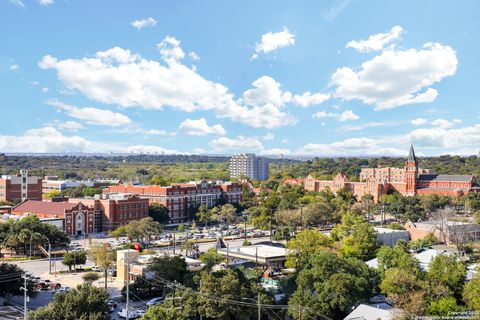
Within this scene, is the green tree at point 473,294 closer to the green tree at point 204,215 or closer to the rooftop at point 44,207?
the rooftop at point 44,207

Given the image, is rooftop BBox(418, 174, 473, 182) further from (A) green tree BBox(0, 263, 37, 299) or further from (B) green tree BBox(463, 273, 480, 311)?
(A) green tree BBox(0, 263, 37, 299)

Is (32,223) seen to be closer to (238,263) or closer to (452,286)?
(238,263)

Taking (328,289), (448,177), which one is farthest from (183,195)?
(328,289)

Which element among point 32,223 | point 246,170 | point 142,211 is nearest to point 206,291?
point 32,223

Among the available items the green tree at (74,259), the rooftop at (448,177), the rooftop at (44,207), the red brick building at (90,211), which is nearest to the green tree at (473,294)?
the green tree at (74,259)

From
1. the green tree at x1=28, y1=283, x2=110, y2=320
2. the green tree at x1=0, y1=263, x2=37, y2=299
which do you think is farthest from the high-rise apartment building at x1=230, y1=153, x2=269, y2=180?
the green tree at x1=28, y1=283, x2=110, y2=320

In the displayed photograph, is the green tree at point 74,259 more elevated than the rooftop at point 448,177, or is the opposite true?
the rooftop at point 448,177

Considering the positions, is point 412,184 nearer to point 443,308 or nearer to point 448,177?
point 448,177
